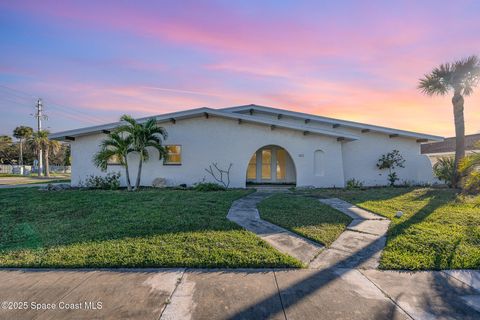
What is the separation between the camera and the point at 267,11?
9.27 metres

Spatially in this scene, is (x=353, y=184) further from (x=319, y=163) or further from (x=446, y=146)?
(x=446, y=146)

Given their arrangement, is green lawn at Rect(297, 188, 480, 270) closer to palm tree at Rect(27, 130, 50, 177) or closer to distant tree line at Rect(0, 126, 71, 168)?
distant tree line at Rect(0, 126, 71, 168)

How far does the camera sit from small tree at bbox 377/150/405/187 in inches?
584

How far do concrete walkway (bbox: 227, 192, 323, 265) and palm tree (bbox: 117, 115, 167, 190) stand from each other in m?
7.01

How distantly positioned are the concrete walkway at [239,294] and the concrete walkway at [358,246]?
27cm

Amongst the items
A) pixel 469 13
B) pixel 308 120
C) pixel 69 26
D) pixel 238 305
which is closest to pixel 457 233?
pixel 238 305

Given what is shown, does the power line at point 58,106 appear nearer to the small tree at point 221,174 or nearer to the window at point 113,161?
the window at point 113,161

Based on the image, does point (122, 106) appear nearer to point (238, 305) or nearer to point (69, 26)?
point (69, 26)

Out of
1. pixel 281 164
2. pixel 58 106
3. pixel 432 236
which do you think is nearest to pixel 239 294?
pixel 432 236

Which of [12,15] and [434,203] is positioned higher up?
[12,15]

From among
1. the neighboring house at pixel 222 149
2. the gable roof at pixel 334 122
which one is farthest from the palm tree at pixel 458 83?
the neighboring house at pixel 222 149

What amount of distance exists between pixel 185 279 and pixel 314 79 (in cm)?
1205

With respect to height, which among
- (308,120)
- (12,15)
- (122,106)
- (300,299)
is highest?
(12,15)

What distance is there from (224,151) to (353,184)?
23.9ft
